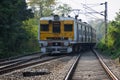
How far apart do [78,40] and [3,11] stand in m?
6.95

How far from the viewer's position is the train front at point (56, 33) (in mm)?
30875

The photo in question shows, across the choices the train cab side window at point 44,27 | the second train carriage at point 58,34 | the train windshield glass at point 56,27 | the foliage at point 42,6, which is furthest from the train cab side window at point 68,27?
the foliage at point 42,6

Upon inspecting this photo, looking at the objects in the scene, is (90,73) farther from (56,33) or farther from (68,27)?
(68,27)

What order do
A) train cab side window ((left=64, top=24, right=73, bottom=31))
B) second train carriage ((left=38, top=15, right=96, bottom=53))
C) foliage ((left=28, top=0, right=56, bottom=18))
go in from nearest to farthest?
second train carriage ((left=38, top=15, right=96, bottom=53)) < train cab side window ((left=64, top=24, right=73, bottom=31)) < foliage ((left=28, top=0, right=56, bottom=18))

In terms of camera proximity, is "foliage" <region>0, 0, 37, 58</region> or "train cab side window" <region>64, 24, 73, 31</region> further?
"train cab side window" <region>64, 24, 73, 31</region>

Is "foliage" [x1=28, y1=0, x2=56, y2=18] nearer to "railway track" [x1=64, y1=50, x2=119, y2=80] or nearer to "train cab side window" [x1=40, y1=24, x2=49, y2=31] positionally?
"train cab side window" [x1=40, y1=24, x2=49, y2=31]

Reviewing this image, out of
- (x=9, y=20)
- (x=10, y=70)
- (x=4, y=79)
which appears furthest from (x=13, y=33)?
(x=4, y=79)

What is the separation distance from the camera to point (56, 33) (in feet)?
104

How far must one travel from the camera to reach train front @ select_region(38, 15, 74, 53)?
30875mm

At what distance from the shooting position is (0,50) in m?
27.5

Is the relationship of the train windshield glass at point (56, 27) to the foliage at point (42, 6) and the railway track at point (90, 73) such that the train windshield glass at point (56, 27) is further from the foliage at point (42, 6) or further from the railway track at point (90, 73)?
the foliage at point (42, 6)

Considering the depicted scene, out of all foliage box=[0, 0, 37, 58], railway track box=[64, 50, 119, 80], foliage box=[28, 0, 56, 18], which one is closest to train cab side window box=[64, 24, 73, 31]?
foliage box=[0, 0, 37, 58]

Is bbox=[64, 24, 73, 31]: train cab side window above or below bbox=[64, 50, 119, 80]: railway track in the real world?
above

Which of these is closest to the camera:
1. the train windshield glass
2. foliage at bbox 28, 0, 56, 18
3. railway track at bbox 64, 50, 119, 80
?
railway track at bbox 64, 50, 119, 80
